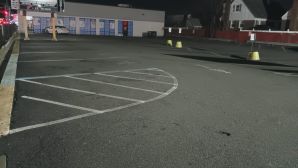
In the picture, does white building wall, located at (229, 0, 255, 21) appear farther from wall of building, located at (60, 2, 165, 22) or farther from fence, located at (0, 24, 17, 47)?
fence, located at (0, 24, 17, 47)

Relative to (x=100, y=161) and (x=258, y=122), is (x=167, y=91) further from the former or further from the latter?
(x=100, y=161)

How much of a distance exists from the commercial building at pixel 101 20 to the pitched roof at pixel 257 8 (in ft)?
64.9

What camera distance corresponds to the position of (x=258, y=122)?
20.0 feet

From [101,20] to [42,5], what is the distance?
28579 mm

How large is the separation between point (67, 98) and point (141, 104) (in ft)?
6.00

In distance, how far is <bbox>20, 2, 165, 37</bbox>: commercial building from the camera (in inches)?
2163

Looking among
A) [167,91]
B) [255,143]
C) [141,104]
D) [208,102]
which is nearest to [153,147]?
[255,143]

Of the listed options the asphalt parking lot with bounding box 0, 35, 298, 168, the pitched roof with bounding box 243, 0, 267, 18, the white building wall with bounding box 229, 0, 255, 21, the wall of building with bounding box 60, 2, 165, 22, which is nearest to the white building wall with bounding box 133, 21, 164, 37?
the wall of building with bounding box 60, 2, 165, 22

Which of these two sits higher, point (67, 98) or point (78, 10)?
point (78, 10)

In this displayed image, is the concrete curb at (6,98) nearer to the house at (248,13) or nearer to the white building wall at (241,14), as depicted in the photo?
the house at (248,13)

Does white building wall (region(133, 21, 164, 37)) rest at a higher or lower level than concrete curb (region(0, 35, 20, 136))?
higher

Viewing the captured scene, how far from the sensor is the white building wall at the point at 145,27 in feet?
212

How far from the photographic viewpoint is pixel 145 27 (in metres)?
66.1

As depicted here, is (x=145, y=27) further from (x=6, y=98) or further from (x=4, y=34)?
(x=6, y=98)
